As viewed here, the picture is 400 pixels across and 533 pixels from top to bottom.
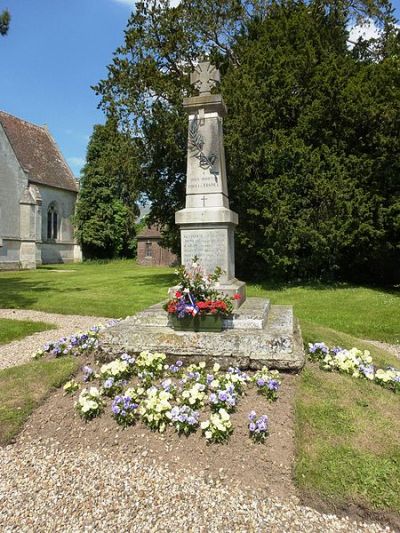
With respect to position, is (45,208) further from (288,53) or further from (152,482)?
(152,482)

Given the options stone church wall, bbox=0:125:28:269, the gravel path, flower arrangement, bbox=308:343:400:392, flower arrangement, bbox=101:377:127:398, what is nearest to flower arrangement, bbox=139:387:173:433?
flower arrangement, bbox=101:377:127:398

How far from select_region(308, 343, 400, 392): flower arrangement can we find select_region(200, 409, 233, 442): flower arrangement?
6.24 ft

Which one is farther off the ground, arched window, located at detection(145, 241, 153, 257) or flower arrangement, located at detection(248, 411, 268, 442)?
arched window, located at detection(145, 241, 153, 257)

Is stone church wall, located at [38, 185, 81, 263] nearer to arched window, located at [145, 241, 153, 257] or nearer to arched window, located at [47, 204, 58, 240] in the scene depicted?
arched window, located at [47, 204, 58, 240]

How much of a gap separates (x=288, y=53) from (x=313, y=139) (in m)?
3.73

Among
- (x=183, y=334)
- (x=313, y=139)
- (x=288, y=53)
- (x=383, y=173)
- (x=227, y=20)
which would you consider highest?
(x=227, y=20)

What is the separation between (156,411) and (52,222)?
3614 cm

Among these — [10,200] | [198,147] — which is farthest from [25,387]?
[10,200]

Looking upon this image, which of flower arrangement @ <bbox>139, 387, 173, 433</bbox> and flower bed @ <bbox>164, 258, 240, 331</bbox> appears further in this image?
flower bed @ <bbox>164, 258, 240, 331</bbox>

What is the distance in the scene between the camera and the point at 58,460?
3.42 metres

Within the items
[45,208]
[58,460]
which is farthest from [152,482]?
[45,208]

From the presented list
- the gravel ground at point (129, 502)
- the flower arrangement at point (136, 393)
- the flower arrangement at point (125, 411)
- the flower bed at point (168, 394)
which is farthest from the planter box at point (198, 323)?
the gravel ground at point (129, 502)

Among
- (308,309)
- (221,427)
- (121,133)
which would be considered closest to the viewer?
(221,427)

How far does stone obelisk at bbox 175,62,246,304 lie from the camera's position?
261 inches
